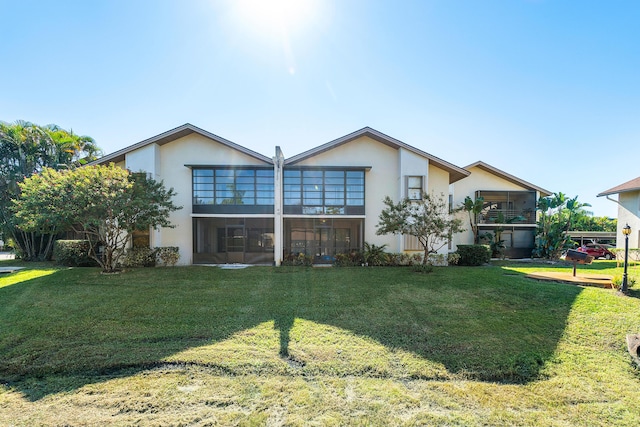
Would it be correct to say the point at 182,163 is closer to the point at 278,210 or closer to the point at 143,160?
the point at 143,160

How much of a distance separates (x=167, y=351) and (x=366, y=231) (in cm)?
1266

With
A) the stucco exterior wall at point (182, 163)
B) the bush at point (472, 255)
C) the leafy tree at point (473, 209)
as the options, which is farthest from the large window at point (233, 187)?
the leafy tree at point (473, 209)

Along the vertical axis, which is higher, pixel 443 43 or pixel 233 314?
pixel 443 43

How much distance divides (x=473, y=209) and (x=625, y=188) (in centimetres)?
971

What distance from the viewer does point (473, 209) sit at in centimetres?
2025

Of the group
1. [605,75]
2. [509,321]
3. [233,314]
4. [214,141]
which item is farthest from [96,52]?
[605,75]

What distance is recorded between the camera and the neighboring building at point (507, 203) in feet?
71.2

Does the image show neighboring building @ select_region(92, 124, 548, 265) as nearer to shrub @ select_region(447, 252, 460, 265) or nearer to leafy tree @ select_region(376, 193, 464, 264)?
shrub @ select_region(447, 252, 460, 265)

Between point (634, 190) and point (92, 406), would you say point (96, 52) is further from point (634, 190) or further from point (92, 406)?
point (634, 190)

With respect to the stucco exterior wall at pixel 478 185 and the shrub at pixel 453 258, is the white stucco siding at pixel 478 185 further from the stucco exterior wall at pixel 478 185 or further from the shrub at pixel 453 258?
the shrub at pixel 453 258

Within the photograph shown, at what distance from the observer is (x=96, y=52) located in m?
11.6

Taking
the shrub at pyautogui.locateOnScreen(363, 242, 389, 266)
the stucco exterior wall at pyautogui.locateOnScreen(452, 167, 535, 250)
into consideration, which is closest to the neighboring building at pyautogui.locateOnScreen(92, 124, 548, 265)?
the shrub at pyautogui.locateOnScreen(363, 242, 389, 266)

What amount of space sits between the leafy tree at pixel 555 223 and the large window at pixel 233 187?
20.3m

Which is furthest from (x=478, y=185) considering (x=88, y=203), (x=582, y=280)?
(x=88, y=203)
